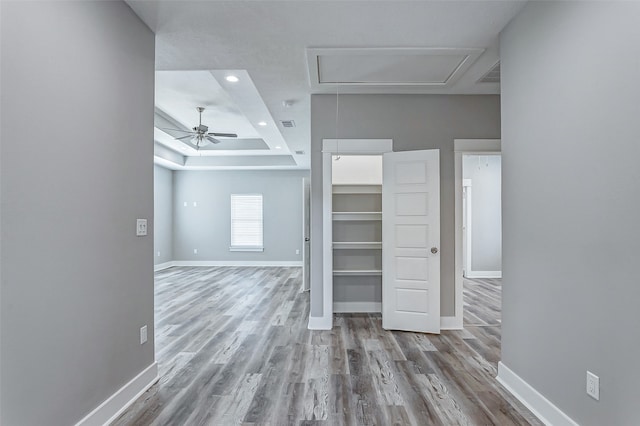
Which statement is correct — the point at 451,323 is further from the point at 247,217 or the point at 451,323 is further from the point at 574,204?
the point at 247,217

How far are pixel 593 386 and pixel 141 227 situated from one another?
2974mm

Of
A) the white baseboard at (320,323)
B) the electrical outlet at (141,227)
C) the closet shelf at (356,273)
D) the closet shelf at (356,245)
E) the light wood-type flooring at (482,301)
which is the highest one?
the electrical outlet at (141,227)

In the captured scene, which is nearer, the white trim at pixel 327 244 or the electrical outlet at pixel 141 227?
the electrical outlet at pixel 141 227

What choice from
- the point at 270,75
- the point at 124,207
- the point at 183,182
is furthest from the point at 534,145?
the point at 183,182

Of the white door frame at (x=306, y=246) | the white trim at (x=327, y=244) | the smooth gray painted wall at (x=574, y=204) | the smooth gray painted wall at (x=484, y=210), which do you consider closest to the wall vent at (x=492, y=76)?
the smooth gray painted wall at (x=574, y=204)

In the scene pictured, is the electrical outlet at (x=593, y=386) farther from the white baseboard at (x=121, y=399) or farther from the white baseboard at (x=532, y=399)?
the white baseboard at (x=121, y=399)

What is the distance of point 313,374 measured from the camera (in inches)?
113

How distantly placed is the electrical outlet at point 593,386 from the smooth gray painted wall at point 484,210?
6.24 metres

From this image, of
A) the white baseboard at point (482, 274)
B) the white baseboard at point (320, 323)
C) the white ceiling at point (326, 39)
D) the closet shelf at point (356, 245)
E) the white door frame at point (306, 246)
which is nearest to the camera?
the white ceiling at point (326, 39)

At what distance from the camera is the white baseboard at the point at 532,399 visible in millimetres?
2062

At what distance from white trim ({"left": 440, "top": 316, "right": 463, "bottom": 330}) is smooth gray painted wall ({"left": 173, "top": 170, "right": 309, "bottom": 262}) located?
5914mm

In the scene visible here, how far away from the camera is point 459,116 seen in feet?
13.7

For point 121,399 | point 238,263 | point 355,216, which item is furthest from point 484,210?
point 121,399

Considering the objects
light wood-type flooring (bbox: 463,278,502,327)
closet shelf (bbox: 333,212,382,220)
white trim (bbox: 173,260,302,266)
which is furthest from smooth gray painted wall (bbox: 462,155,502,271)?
white trim (bbox: 173,260,302,266)
